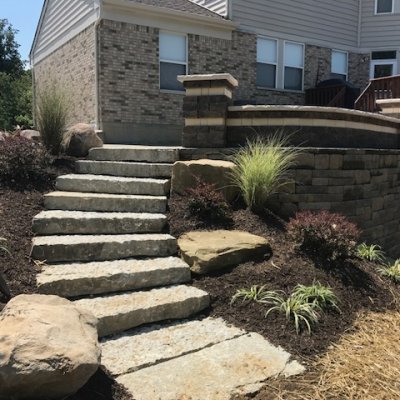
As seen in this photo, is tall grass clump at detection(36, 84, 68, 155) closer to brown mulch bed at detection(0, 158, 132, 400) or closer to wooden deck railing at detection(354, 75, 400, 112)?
brown mulch bed at detection(0, 158, 132, 400)

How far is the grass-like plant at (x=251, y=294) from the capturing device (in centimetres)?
401

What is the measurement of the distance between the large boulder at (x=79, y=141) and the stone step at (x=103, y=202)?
1.44 metres

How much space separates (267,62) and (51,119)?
26.5 ft

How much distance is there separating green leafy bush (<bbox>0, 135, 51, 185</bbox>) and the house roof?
6.11 metres

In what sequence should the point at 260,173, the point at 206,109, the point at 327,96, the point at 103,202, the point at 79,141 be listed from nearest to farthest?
1. the point at 103,202
2. the point at 260,173
3. the point at 206,109
4. the point at 79,141
5. the point at 327,96

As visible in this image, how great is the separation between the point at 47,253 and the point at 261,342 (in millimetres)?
2150

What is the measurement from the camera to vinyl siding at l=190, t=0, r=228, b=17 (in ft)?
38.9

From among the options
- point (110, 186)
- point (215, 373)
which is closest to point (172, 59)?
point (110, 186)

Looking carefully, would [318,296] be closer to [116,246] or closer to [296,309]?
[296,309]

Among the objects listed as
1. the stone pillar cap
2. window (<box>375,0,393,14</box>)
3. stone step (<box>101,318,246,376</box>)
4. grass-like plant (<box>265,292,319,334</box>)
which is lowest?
stone step (<box>101,318,246,376</box>)

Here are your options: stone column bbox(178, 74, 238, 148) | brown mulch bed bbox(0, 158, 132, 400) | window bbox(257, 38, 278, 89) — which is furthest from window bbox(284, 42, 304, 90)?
brown mulch bed bbox(0, 158, 132, 400)

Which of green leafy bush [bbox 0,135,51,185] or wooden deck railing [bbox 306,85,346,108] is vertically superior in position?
wooden deck railing [bbox 306,85,346,108]

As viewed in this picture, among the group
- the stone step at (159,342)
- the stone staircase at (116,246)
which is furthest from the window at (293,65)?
the stone step at (159,342)

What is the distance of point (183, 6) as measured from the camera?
38.8ft
